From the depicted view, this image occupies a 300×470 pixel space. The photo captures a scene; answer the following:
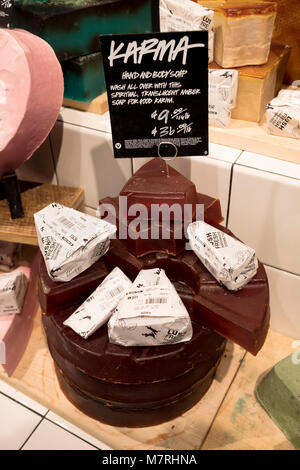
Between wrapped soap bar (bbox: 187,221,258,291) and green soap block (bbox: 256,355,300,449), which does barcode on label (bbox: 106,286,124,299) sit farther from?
green soap block (bbox: 256,355,300,449)

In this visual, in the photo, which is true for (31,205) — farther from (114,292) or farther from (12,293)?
(114,292)

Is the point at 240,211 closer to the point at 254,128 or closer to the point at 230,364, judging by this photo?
the point at 254,128

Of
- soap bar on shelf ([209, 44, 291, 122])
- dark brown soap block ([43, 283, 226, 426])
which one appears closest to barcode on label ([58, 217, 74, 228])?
dark brown soap block ([43, 283, 226, 426])

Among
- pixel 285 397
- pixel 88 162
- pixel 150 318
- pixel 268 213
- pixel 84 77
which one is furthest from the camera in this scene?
pixel 88 162

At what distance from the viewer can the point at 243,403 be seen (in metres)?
1.32

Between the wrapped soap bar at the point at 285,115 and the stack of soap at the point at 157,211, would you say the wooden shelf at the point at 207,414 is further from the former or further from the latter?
the wrapped soap bar at the point at 285,115

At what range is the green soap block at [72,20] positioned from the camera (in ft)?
4.31

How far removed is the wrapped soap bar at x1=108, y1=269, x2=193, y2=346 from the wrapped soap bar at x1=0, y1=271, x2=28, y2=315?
528mm

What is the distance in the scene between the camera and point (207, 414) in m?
1.28

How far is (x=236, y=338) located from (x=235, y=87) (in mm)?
746

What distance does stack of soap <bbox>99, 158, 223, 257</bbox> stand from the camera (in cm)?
109

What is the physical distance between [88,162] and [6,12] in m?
0.55

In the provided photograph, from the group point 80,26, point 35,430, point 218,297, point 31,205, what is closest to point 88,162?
point 31,205

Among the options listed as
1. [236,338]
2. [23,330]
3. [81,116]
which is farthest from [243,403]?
[81,116]
